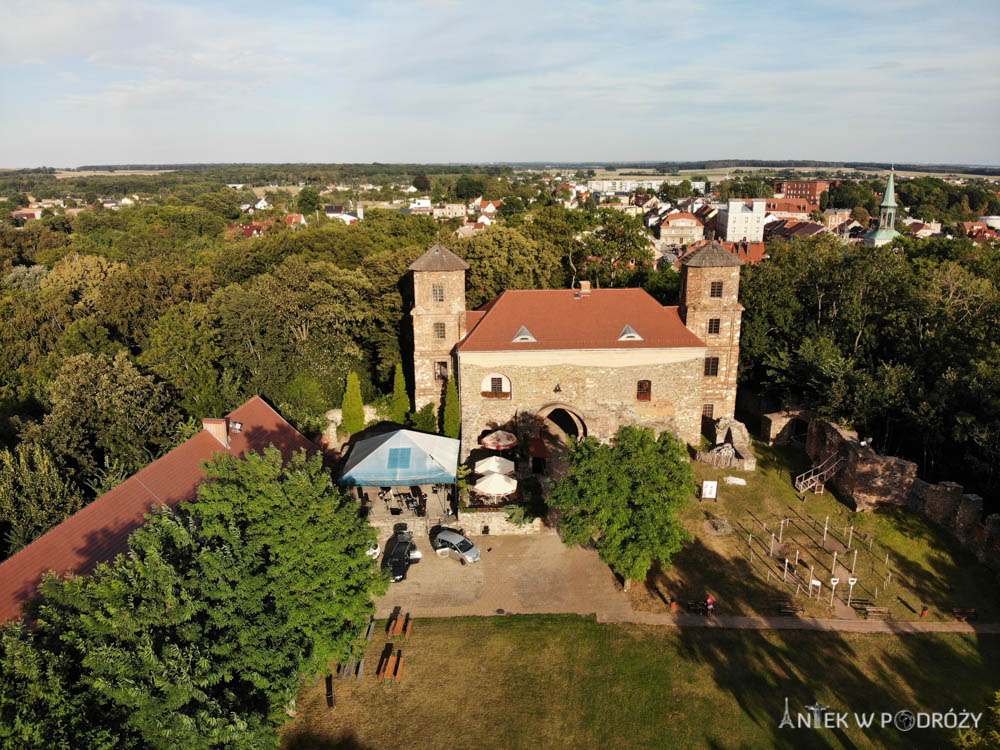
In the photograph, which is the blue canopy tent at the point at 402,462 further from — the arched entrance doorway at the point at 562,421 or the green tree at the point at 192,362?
the green tree at the point at 192,362

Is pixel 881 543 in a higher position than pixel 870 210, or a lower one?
lower

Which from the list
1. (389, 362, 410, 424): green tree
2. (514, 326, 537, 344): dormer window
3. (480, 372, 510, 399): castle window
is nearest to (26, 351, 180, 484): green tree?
(389, 362, 410, 424): green tree

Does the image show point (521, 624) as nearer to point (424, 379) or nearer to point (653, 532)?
point (653, 532)

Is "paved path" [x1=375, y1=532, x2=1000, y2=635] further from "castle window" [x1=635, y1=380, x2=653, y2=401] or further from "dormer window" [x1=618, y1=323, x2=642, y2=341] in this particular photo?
"dormer window" [x1=618, y1=323, x2=642, y2=341]

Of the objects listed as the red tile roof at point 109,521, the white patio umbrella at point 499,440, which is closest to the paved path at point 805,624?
the white patio umbrella at point 499,440

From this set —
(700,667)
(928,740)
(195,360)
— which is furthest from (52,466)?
(928,740)

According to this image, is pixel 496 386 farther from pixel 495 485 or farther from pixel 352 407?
pixel 352 407

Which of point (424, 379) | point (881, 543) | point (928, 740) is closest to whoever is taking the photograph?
point (928, 740)
